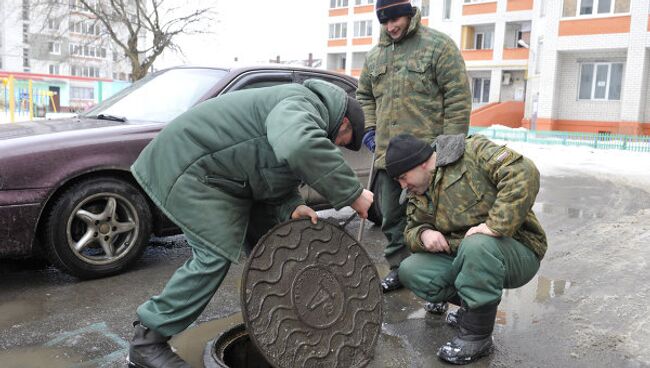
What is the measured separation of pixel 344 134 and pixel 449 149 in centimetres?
65

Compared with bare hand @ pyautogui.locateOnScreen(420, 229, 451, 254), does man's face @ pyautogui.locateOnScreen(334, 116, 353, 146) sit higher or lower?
higher

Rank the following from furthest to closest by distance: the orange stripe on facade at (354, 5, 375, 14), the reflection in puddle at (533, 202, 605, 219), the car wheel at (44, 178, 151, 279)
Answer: the orange stripe on facade at (354, 5, 375, 14) < the reflection in puddle at (533, 202, 605, 219) < the car wheel at (44, 178, 151, 279)

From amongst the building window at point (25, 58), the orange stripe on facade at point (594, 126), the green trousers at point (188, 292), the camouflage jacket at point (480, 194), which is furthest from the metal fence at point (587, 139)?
the building window at point (25, 58)

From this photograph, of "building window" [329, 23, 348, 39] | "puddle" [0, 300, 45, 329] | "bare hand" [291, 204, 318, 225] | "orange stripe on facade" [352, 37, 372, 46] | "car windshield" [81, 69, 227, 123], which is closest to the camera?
"bare hand" [291, 204, 318, 225]

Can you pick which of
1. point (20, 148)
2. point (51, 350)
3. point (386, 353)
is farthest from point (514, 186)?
point (20, 148)

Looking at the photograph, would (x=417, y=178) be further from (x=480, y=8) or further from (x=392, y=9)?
(x=480, y=8)

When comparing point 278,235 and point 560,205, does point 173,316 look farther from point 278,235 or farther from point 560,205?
point 560,205

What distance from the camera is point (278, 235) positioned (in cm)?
236

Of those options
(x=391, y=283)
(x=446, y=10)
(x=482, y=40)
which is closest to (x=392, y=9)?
(x=391, y=283)

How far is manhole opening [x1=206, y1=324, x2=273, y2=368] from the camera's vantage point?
2854 millimetres

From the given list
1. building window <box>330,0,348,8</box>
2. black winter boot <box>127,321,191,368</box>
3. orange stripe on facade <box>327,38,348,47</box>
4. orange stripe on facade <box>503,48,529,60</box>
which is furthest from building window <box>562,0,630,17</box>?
building window <box>330,0,348,8</box>

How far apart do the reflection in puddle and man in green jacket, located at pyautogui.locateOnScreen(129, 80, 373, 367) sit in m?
5.40

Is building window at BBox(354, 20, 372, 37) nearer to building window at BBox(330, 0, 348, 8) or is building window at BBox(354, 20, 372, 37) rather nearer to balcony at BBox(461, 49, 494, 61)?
building window at BBox(330, 0, 348, 8)

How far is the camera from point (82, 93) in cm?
5203
